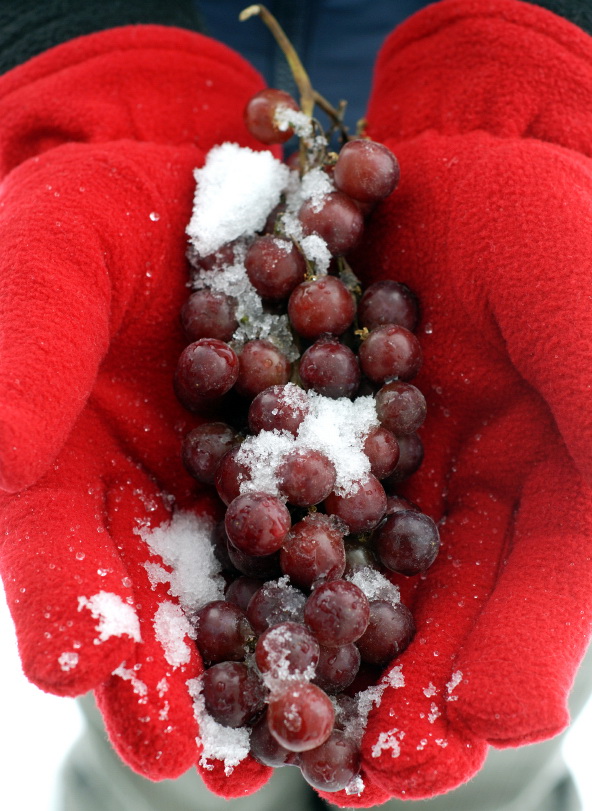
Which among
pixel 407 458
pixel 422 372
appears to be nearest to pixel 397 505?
pixel 407 458

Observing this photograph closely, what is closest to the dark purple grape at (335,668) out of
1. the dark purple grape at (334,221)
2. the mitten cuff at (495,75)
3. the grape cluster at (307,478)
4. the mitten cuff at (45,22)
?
the grape cluster at (307,478)

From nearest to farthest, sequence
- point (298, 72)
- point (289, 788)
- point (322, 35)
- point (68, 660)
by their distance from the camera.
→ point (68, 660) < point (298, 72) < point (289, 788) < point (322, 35)

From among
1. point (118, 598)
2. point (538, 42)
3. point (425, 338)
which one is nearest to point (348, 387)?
point (425, 338)

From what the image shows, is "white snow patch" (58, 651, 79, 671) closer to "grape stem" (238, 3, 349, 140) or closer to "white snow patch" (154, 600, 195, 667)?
"white snow patch" (154, 600, 195, 667)

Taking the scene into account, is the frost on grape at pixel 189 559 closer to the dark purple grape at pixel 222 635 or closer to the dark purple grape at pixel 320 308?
the dark purple grape at pixel 222 635

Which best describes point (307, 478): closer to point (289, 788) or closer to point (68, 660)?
point (68, 660)
